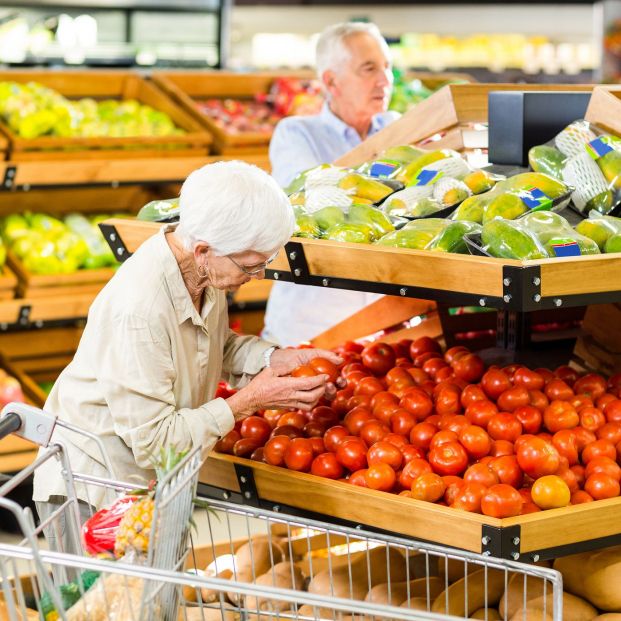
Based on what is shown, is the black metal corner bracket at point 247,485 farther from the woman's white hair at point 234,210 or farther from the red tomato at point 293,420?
the woman's white hair at point 234,210

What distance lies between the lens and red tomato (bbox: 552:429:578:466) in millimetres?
2125

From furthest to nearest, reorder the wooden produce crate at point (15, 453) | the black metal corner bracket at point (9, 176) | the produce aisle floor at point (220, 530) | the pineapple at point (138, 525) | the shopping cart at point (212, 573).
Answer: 1. the black metal corner bracket at point (9, 176)
2. the wooden produce crate at point (15, 453)
3. the produce aisle floor at point (220, 530)
4. the pineapple at point (138, 525)
5. the shopping cart at point (212, 573)

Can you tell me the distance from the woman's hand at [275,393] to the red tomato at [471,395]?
355mm

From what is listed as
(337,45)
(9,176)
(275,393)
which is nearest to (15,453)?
(9,176)

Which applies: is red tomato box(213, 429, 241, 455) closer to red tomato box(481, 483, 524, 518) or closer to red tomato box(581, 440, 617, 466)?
red tomato box(481, 483, 524, 518)

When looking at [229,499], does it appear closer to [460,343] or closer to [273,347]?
[273,347]

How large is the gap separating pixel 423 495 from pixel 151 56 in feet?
15.6

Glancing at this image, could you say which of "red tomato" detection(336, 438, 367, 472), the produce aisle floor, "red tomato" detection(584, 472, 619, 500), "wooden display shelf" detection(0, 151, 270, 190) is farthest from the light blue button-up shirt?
"red tomato" detection(584, 472, 619, 500)

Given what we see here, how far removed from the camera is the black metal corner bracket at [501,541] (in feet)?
6.24

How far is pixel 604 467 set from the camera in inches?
81.5

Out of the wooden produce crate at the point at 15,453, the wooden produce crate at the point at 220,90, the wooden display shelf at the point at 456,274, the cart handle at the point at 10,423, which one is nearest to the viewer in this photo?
the cart handle at the point at 10,423

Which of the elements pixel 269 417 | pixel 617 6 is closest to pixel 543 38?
pixel 617 6

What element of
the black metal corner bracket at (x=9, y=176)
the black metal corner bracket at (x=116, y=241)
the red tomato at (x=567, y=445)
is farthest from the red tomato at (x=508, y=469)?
the black metal corner bracket at (x=9, y=176)

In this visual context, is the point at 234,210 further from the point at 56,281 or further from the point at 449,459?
the point at 56,281
